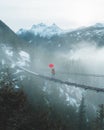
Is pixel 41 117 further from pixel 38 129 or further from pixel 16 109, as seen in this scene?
pixel 16 109

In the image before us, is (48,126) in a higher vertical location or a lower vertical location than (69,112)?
higher

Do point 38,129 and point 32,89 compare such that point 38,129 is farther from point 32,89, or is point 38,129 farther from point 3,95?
point 32,89

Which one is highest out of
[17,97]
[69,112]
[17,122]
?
[17,97]

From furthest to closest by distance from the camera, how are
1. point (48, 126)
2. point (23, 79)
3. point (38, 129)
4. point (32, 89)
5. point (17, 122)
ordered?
point (23, 79)
point (32, 89)
point (48, 126)
point (38, 129)
point (17, 122)

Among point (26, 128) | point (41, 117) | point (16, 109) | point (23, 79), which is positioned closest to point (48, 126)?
point (41, 117)

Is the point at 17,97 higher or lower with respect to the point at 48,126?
higher

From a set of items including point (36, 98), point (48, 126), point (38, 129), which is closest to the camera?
point (38, 129)

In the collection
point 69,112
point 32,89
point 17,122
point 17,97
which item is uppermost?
point 17,97

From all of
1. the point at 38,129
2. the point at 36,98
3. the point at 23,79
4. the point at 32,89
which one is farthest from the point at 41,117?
the point at 23,79

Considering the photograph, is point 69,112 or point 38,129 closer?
point 38,129
